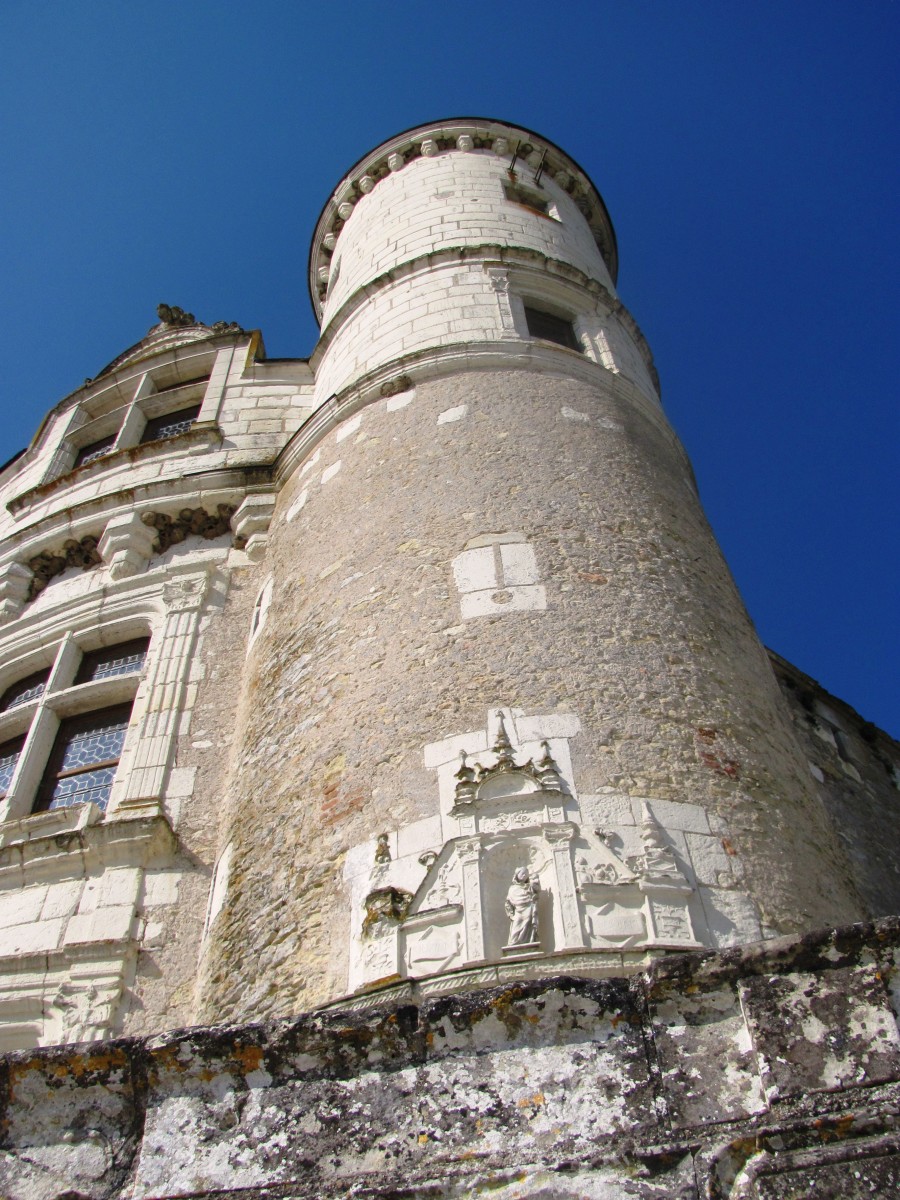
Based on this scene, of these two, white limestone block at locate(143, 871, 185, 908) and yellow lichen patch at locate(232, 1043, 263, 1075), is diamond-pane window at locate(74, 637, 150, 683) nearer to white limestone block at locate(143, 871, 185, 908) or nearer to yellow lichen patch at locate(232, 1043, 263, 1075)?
white limestone block at locate(143, 871, 185, 908)

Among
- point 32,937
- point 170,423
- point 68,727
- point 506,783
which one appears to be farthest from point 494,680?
point 170,423

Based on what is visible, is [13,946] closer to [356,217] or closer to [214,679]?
[214,679]

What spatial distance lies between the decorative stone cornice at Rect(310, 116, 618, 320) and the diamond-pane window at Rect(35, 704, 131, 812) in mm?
7753

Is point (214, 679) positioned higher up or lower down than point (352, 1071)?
higher up

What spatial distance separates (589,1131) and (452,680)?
120 inches

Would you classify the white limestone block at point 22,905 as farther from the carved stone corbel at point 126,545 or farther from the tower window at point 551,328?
the tower window at point 551,328

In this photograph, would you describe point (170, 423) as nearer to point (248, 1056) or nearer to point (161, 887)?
point (161, 887)

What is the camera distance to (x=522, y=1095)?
2566mm

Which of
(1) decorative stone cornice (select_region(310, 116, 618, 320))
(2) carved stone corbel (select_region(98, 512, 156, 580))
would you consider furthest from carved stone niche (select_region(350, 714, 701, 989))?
(1) decorative stone cornice (select_region(310, 116, 618, 320))

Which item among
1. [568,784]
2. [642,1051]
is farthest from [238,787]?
[642,1051]

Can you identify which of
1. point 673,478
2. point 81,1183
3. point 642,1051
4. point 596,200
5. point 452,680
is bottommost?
point 81,1183

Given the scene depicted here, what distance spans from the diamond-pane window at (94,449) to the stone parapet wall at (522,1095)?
1050 cm

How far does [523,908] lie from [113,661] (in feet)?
18.2

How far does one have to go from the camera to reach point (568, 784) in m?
4.69
